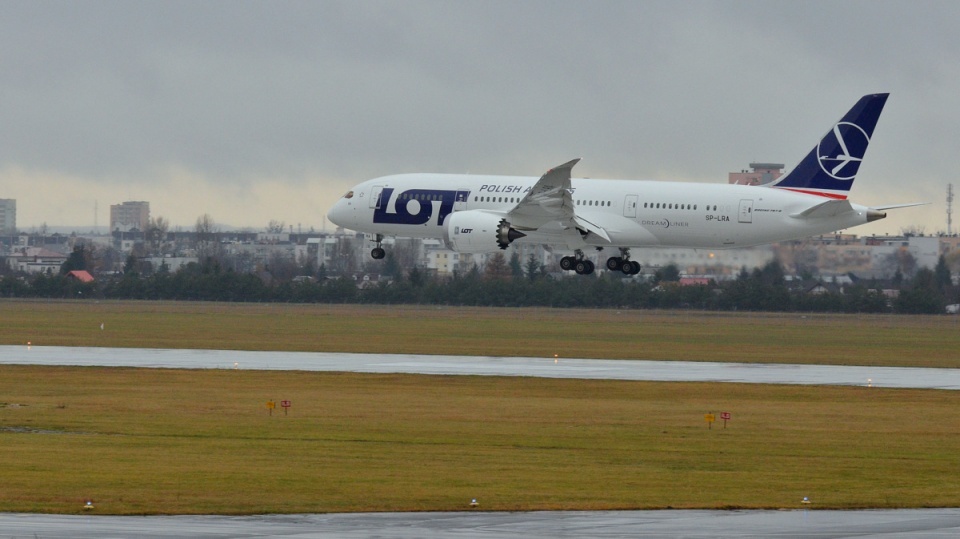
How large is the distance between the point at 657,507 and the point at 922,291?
75.8 meters

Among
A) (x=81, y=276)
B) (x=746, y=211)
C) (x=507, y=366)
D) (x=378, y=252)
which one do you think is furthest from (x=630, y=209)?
(x=81, y=276)

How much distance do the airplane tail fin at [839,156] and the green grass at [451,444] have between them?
22431 mm

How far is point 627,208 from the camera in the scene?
222 ft

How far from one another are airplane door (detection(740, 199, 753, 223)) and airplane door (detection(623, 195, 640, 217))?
15.6ft

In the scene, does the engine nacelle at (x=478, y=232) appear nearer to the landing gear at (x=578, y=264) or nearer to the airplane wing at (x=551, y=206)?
the airplane wing at (x=551, y=206)

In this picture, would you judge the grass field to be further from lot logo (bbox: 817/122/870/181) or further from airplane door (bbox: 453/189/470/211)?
lot logo (bbox: 817/122/870/181)

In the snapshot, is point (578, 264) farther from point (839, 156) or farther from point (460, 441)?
point (460, 441)

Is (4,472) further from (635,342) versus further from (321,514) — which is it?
(635,342)

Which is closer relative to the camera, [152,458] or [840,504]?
[840,504]

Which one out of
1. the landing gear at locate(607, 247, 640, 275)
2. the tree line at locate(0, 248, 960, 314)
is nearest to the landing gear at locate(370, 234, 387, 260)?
the landing gear at locate(607, 247, 640, 275)

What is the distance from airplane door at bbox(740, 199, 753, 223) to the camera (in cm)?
6619

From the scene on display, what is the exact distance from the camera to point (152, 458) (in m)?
29.8

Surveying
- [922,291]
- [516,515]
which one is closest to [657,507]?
[516,515]

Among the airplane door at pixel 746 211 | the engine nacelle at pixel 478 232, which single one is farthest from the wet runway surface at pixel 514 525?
the airplane door at pixel 746 211
